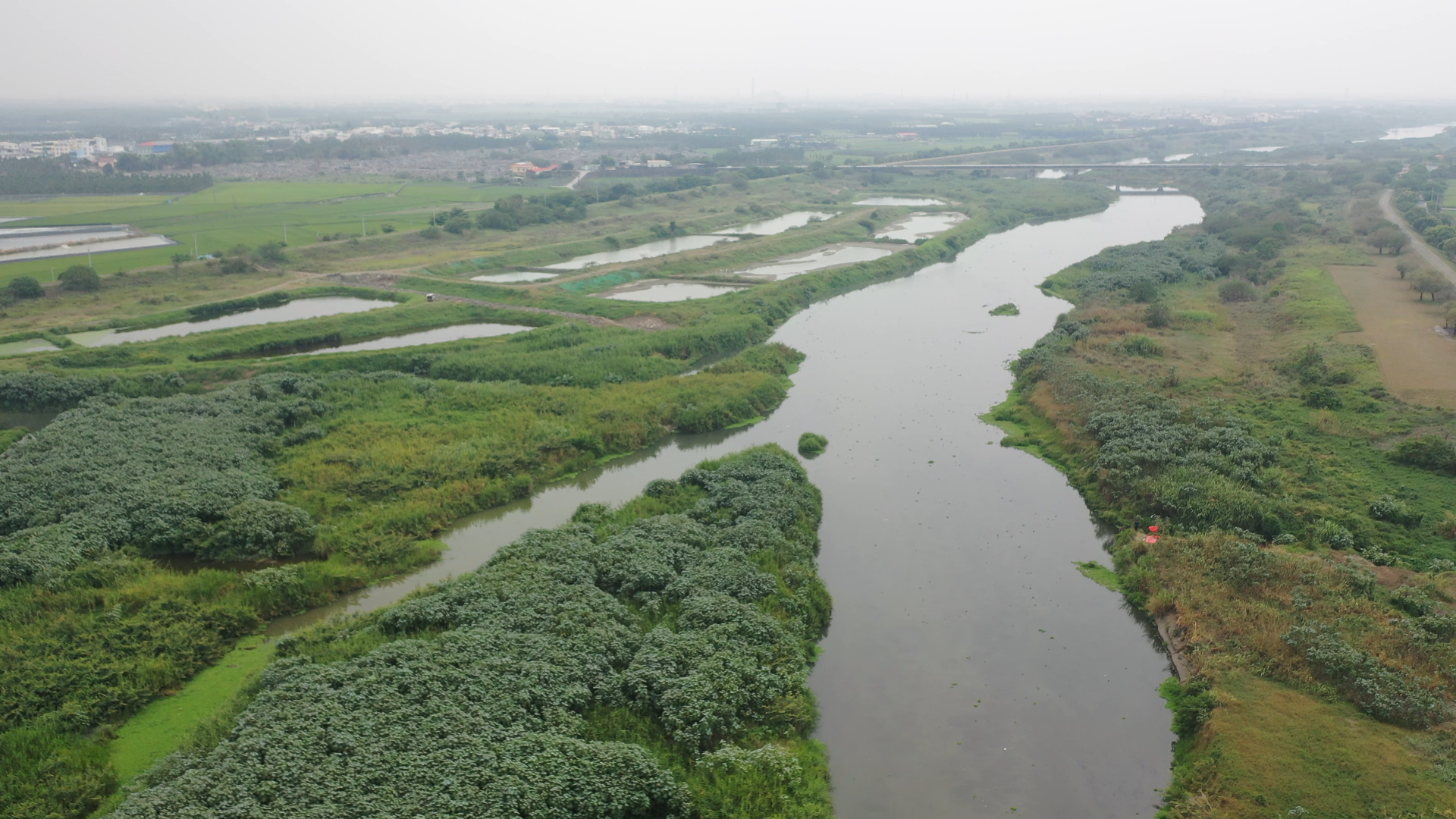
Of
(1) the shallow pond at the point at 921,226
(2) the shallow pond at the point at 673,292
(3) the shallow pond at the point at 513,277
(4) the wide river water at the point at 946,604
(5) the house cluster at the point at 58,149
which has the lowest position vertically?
(4) the wide river water at the point at 946,604

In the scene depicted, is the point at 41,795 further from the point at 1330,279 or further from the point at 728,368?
the point at 1330,279

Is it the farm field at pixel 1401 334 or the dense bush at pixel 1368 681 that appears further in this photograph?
the farm field at pixel 1401 334

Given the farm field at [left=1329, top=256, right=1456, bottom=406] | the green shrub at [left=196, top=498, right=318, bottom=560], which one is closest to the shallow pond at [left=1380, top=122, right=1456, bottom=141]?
the farm field at [left=1329, top=256, right=1456, bottom=406]

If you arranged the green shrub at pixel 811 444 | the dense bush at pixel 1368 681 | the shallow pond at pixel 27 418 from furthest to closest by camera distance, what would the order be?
the shallow pond at pixel 27 418
the green shrub at pixel 811 444
the dense bush at pixel 1368 681

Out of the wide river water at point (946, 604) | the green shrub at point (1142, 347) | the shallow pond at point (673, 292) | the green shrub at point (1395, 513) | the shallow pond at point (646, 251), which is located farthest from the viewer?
the shallow pond at point (646, 251)

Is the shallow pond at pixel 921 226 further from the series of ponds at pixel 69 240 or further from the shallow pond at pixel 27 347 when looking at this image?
the shallow pond at pixel 27 347

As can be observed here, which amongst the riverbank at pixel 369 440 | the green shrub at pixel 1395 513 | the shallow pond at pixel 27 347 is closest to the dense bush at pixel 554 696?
the riverbank at pixel 369 440

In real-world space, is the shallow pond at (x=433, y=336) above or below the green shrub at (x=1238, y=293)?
below
